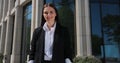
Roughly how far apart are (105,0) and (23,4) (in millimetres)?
10408

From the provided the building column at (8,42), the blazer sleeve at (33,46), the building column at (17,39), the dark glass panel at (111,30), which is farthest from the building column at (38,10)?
the blazer sleeve at (33,46)

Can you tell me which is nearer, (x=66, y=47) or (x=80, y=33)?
(x=66, y=47)

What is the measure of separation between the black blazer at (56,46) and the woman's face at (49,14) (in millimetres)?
145

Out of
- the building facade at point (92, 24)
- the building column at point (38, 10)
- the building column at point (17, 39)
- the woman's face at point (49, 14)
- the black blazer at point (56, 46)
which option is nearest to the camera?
the black blazer at point (56, 46)

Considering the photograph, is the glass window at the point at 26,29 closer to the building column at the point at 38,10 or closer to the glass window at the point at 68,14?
the building column at the point at 38,10

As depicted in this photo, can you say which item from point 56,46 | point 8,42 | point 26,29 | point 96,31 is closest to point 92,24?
point 96,31

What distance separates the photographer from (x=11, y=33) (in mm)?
31797

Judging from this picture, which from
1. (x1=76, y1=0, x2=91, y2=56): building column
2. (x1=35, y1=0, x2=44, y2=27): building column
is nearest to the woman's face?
(x1=76, y1=0, x2=91, y2=56): building column

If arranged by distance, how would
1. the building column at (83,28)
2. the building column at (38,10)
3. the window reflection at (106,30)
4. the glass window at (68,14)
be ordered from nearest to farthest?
the building column at (83,28), the window reflection at (106,30), the glass window at (68,14), the building column at (38,10)

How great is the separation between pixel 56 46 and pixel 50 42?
0.35ft

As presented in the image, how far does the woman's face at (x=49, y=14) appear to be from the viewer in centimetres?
331

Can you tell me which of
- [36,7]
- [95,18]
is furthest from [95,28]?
[36,7]

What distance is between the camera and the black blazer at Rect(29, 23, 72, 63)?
317 cm

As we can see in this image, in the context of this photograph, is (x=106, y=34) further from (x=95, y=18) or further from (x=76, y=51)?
(x=76, y=51)
